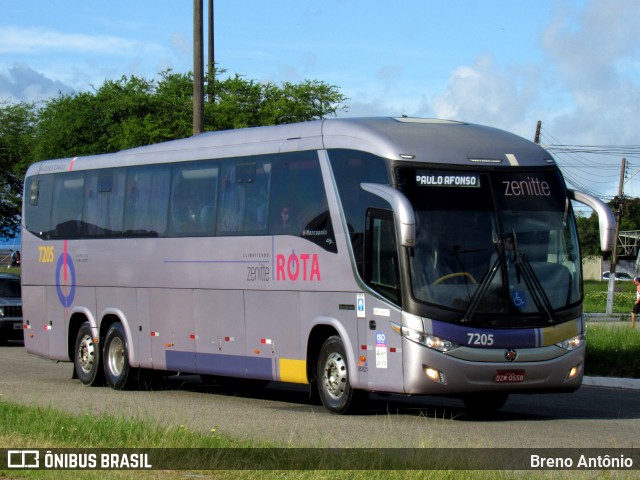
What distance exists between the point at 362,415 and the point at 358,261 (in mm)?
1924

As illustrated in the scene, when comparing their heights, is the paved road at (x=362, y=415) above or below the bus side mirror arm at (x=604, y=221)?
below

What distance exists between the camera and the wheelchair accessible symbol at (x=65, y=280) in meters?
21.3

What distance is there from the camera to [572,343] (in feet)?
48.9

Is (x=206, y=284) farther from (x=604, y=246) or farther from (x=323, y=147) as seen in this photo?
(x=604, y=246)

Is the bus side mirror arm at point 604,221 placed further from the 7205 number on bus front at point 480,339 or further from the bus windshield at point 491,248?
the 7205 number on bus front at point 480,339

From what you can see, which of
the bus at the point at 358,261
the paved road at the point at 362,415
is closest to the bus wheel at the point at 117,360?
the bus at the point at 358,261

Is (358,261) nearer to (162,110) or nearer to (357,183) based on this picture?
(357,183)

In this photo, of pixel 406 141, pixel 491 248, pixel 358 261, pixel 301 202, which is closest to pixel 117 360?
pixel 301 202

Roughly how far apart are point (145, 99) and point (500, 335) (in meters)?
35.8

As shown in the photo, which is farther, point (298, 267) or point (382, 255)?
point (298, 267)

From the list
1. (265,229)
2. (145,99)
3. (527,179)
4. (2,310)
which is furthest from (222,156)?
(145,99)

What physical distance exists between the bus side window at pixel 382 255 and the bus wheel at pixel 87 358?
713 centimetres

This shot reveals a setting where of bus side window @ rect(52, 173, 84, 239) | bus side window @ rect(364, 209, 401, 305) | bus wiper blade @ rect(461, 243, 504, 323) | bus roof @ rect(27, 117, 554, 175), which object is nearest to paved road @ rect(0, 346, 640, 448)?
bus wiper blade @ rect(461, 243, 504, 323)

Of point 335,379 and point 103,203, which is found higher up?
point 103,203
